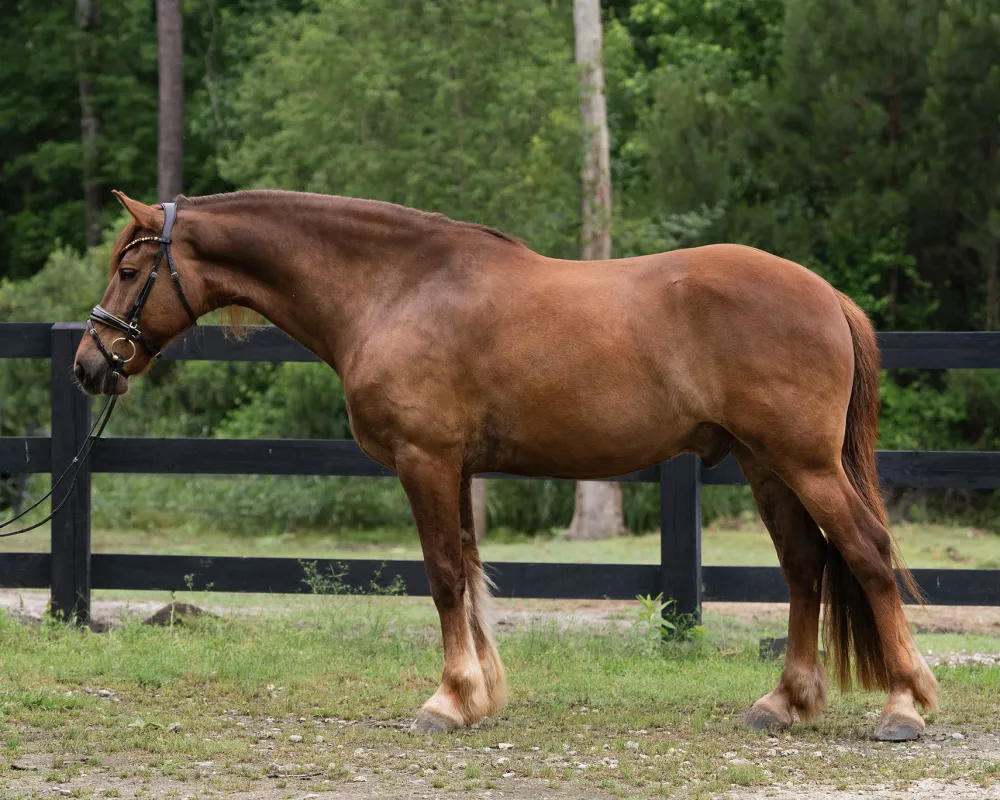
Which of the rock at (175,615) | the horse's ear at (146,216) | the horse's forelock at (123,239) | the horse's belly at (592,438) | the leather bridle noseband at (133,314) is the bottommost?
the rock at (175,615)

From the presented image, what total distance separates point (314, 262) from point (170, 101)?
16214 millimetres

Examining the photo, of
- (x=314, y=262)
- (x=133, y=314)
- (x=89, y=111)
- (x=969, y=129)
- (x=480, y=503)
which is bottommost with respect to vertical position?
(x=480, y=503)

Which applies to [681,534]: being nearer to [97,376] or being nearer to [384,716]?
[384,716]

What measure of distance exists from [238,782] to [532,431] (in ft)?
5.65

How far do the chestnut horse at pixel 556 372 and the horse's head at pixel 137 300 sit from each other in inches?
0.4

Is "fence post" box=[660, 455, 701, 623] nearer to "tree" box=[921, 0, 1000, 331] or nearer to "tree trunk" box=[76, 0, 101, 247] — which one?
"tree" box=[921, 0, 1000, 331]

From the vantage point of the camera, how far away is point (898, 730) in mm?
4633

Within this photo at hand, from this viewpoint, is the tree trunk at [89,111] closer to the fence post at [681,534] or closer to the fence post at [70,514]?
the fence post at [70,514]

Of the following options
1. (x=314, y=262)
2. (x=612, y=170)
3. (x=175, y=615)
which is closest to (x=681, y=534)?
(x=314, y=262)

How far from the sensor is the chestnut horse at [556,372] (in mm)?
4750

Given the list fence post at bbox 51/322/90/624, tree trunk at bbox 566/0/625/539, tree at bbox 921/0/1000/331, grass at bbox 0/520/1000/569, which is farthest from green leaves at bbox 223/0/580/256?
fence post at bbox 51/322/90/624

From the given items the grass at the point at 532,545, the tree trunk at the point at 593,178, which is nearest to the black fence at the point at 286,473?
the grass at the point at 532,545

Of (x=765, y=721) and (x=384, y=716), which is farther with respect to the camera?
(x=384, y=716)

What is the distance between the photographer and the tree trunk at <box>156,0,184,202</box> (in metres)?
19.6
